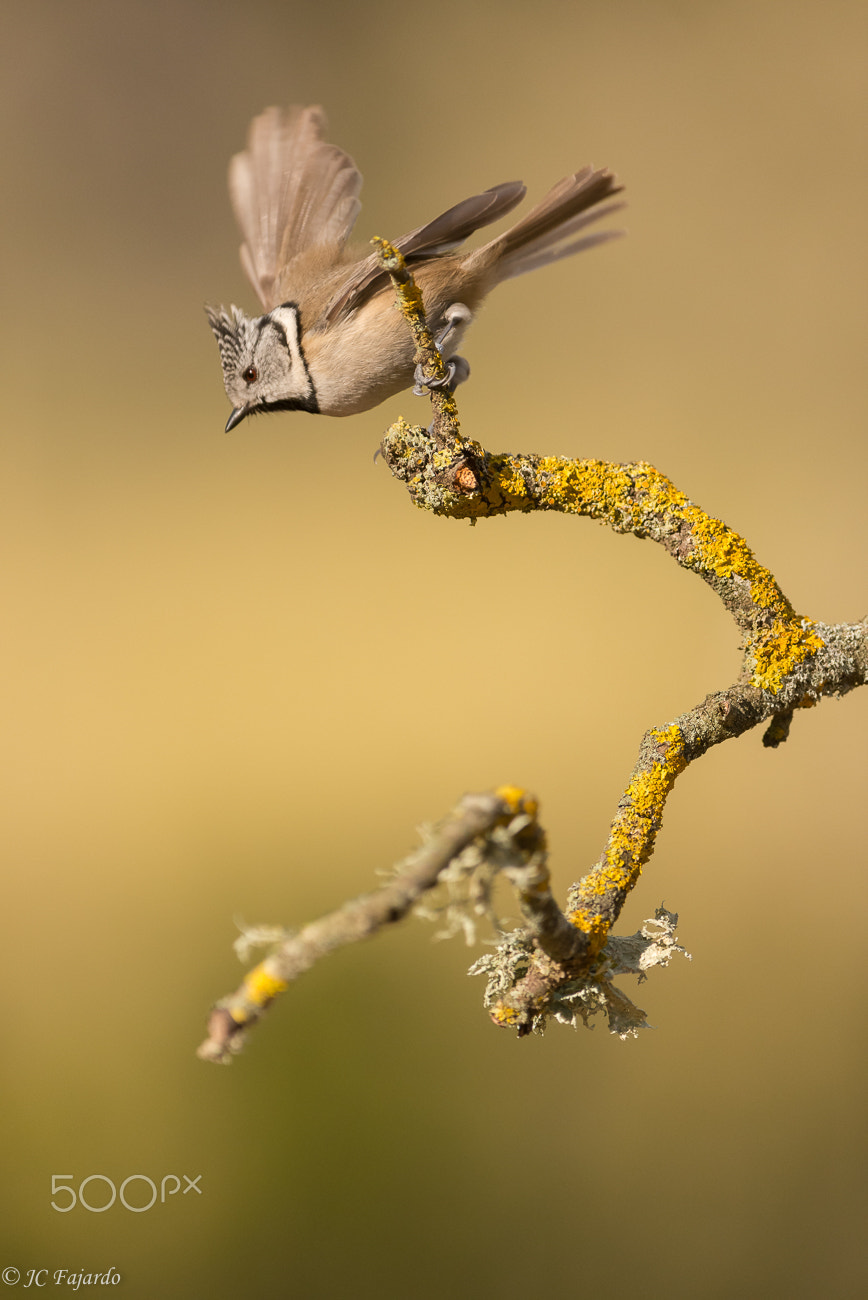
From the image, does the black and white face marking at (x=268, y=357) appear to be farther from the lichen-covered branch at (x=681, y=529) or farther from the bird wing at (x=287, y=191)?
the lichen-covered branch at (x=681, y=529)

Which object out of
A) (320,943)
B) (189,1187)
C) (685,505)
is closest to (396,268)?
(685,505)

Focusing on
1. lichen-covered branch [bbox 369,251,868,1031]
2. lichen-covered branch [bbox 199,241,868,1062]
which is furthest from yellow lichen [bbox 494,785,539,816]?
lichen-covered branch [bbox 369,251,868,1031]

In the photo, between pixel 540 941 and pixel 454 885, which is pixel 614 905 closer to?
pixel 540 941

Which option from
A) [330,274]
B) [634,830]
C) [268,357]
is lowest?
[634,830]

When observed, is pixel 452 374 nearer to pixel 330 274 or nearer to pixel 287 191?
pixel 330 274

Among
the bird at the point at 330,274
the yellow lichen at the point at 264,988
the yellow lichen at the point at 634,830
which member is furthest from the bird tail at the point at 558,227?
the yellow lichen at the point at 264,988

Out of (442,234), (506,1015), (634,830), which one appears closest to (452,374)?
(442,234)

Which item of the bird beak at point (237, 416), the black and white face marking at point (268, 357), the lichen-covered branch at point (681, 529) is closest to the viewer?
the lichen-covered branch at point (681, 529)

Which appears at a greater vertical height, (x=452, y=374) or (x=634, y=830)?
(x=452, y=374)

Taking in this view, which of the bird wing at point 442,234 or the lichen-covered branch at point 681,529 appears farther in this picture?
the bird wing at point 442,234
